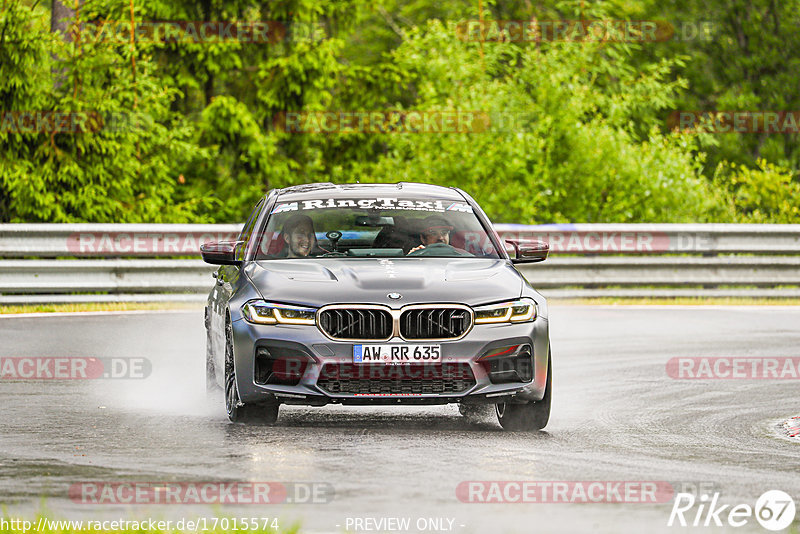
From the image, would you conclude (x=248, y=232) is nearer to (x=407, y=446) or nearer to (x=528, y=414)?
(x=528, y=414)

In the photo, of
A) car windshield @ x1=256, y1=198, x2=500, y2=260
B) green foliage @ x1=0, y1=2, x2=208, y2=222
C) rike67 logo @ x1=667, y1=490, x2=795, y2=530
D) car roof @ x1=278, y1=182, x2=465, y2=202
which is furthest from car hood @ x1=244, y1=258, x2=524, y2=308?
green foliage @ x1=0, y1=2, x2=208, y2=222

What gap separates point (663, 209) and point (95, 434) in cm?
1669

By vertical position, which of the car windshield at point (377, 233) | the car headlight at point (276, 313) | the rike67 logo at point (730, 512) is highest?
the car windshield at point (377, 233)

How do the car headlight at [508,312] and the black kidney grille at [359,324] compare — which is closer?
the black kidney grille at [359,324]

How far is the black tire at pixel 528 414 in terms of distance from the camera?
32.4 ft

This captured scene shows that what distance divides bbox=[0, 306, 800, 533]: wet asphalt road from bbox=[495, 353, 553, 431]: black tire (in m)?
0.12

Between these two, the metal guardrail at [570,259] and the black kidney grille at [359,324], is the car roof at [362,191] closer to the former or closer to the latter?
the black kidney grille at [359,324]

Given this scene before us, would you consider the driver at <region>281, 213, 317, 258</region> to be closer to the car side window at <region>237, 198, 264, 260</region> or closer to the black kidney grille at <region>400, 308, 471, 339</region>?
the car side window at <region>237, 198, 264, 260</region>

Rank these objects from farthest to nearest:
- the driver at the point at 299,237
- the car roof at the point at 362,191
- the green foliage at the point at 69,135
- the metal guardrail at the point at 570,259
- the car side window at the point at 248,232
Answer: the green foliage at the point at 69,135 < the metal guardrail at the point at 570,259 < the car roof at the point at 362,191 < the car side window at the point at 248,232 < the driver at the point at 299,237

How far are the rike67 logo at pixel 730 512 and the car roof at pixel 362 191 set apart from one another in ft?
14.2

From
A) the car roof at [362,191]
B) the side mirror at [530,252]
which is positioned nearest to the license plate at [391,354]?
the side mirror at [530,252]

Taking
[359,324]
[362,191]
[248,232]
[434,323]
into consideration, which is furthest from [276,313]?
[362,191]

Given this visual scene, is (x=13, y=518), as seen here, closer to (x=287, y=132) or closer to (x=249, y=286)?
(x=249, y=286)

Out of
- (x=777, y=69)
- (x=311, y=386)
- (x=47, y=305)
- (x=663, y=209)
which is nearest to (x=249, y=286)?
(x=311, y=386)
